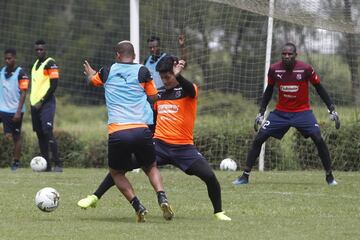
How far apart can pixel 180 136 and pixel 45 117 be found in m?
7.23

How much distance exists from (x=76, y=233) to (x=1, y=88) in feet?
32.5

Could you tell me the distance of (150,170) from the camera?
Result: 9.41 meters

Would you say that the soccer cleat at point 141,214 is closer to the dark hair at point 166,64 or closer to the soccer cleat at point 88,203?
the soccer cleat at point 88,203

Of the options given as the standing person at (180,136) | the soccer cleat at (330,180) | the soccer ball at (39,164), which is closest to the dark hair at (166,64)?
the standing person at (180,136)

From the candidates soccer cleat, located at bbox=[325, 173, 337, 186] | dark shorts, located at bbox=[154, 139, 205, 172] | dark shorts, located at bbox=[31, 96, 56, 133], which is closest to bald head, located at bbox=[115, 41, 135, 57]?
dark shorts, located at bbox=[154, 139, 205, 172]

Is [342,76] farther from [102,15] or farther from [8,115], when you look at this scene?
[102,15]

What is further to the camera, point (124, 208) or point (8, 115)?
point (8, 115)

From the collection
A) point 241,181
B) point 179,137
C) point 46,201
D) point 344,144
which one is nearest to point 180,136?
point 179,137

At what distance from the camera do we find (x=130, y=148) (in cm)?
909

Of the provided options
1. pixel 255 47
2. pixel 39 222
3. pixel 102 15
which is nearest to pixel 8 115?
pixel 255 47

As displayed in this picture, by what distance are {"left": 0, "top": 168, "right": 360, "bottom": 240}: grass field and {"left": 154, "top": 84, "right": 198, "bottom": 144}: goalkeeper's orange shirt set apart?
83 centimetres

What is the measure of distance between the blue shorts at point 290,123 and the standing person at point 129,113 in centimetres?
467

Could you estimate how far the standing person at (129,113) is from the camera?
357 inches

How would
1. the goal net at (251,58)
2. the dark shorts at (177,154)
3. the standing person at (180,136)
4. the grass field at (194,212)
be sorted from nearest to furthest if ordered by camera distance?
1. the grass field at (194,212)
2. the standing person at (180,136)
3. the dark shorts at (177,154)
4. the goal net at (251,58)
